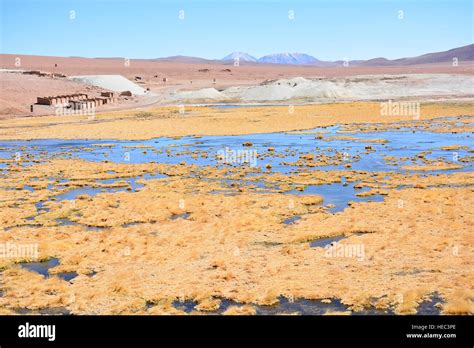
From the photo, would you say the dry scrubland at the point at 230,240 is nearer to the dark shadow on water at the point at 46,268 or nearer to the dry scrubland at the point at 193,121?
the dark shadow on water at the point at 46,268

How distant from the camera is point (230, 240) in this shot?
1416cm

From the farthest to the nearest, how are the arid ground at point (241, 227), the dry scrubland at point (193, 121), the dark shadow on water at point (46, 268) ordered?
the dry scrubland at point (193, 121), the dark shadow on water at point (46, 268), the arid ground at point (241, 227)

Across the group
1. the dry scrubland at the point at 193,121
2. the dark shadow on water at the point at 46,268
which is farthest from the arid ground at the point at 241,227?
the dry scrubland at the point at 193,121

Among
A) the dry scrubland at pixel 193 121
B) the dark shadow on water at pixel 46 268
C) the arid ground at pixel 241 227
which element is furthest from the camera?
the dry scrubland at pixel 193 121

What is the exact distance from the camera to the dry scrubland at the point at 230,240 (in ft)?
34.2

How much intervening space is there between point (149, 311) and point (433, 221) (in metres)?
9.43

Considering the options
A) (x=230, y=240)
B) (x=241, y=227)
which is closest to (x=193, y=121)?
(x=241, y=227)

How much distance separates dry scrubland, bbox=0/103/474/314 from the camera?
10430 mm

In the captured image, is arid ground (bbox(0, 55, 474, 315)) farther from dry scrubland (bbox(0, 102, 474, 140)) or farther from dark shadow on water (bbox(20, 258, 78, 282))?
dry scrubland (bbox(0, 102, 474, 140))

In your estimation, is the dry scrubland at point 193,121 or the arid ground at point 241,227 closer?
the arid ground at point 241,227

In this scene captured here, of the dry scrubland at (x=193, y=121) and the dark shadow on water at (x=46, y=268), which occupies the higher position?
the dry scrubland at (x=193, y=121)

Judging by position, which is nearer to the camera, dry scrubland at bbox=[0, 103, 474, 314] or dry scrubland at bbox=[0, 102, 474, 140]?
dry scrubland at bbox=[0, 103, 474, 314]

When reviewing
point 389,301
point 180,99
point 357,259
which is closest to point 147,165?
point 357,259

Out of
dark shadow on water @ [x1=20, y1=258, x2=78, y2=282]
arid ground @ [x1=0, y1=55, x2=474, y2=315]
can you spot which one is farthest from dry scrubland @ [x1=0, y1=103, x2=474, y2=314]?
dark shadow on water @ [x1=20, y1=258, x2=78, y2=282]
